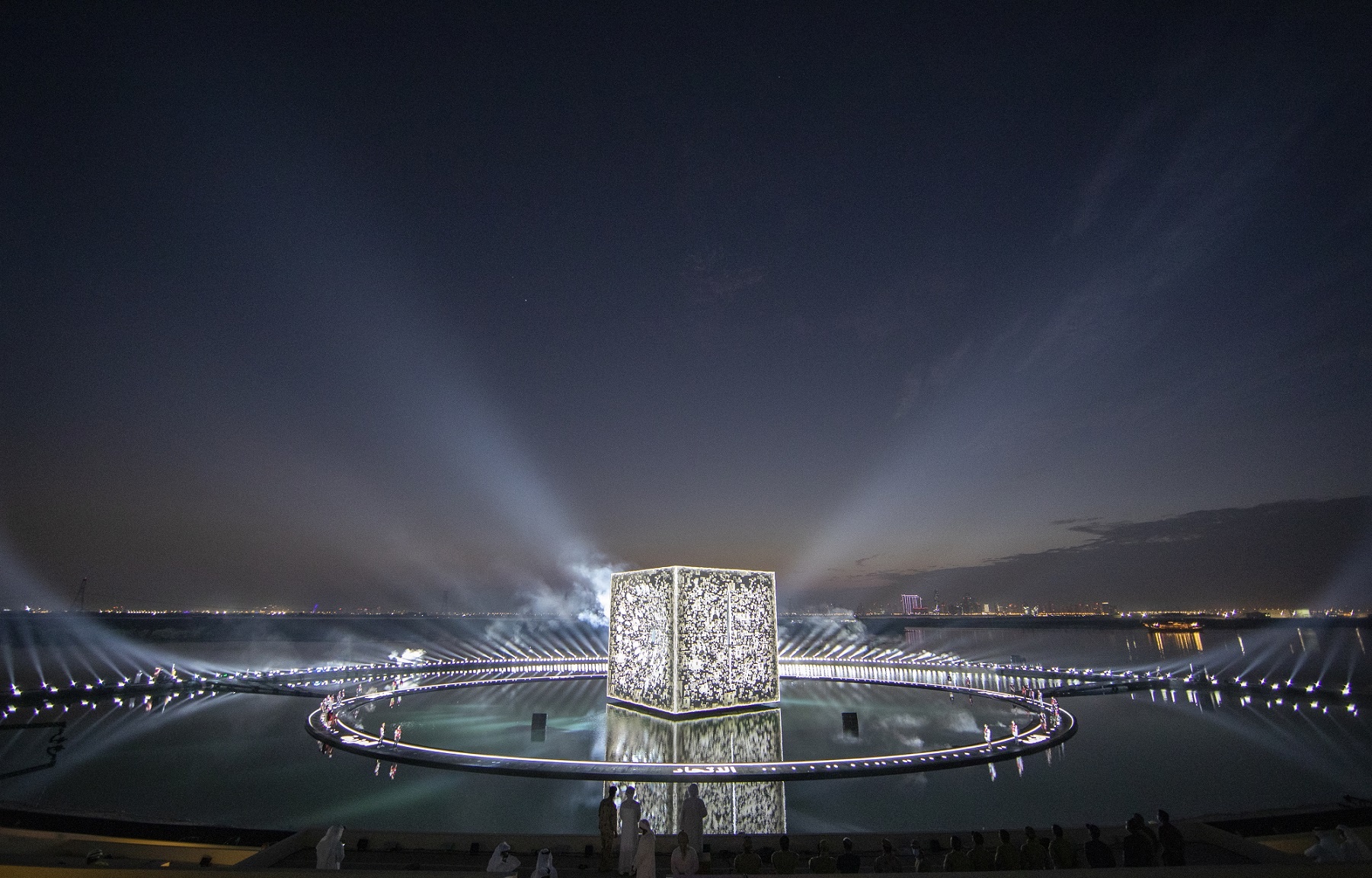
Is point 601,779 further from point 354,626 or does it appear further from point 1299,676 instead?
point 354,626

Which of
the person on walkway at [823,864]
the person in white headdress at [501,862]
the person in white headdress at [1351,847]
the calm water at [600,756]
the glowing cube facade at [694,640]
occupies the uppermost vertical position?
the glowing cube facade at [694,640]

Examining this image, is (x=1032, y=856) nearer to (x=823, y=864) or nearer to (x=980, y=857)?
(x=980, y=857)

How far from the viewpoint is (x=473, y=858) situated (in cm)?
910

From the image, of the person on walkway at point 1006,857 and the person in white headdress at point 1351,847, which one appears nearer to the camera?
the person in white headdress at point 1351,847

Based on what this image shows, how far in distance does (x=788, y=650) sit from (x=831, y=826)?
57.8m

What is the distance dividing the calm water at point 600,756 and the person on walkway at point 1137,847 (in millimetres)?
4421

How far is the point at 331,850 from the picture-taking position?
799 centimetres

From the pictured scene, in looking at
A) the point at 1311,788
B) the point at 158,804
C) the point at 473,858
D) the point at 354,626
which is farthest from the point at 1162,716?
the point at 354,626

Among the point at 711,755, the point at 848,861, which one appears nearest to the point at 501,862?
the point at 848,861

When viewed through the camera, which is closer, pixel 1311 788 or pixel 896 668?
pixel 1311 788

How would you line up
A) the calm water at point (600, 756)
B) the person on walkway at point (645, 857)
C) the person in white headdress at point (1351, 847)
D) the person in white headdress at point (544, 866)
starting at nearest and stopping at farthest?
1. the person in white headdress at point (544, 866)
2. the person on walkway at point (645, 857)
3. the person in white headdress at point (1351, 847)
4. the calm water at point (600, 756)

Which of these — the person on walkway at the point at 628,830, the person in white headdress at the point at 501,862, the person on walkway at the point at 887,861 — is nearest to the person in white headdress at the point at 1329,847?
the person on walkway at the point at 887,861

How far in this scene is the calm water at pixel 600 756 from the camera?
41.5 feet

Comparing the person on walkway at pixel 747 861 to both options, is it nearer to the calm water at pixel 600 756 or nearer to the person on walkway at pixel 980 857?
the person on walkway at pixel 980 857
